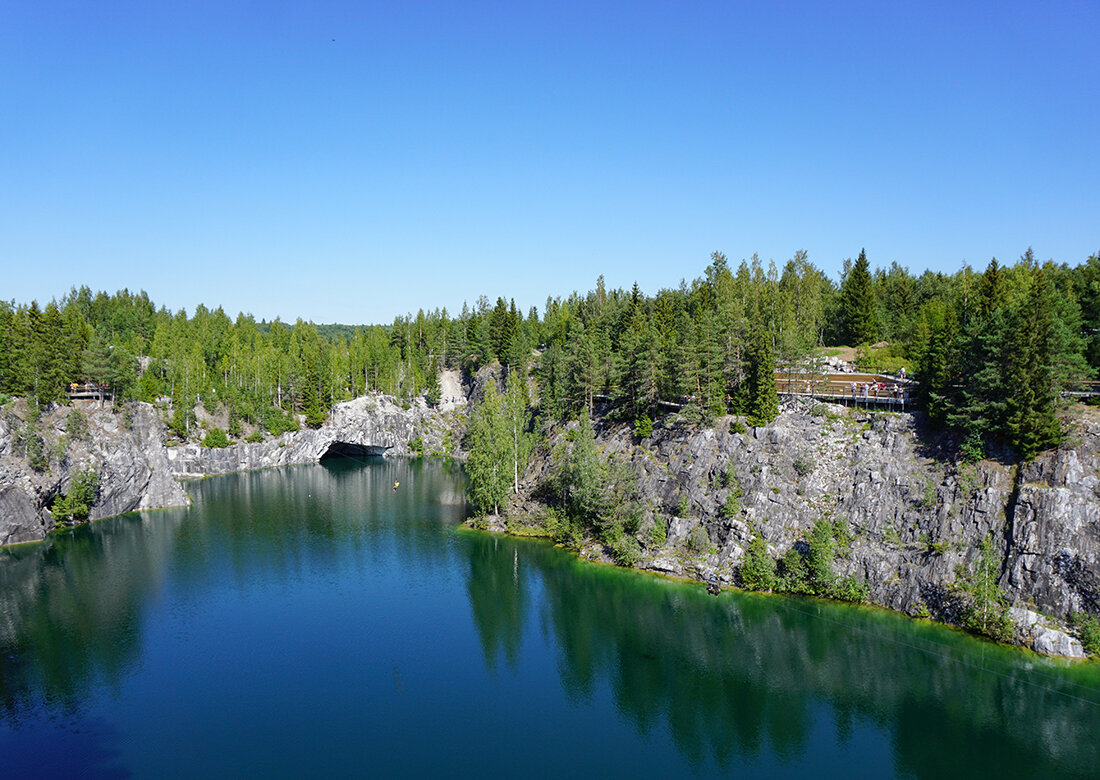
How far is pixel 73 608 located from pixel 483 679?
3876 cm

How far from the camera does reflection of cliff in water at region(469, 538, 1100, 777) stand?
135 ft

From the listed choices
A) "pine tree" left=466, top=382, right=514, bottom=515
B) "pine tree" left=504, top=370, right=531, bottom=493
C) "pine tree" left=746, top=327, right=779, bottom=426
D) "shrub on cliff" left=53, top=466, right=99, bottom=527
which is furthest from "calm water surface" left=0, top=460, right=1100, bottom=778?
"pine tree" left=746, top=327, right=779, bottom=426

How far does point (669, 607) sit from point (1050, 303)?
3966cm

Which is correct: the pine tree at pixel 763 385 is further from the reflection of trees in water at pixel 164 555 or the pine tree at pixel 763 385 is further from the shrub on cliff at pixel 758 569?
the reflection of trees in water at pixel 164 555

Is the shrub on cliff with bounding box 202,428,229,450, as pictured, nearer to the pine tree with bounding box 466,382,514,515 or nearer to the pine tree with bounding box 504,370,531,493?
the pine tree with bounding box 504,370,531,493

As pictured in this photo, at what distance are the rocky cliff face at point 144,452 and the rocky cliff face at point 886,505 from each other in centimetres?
6634

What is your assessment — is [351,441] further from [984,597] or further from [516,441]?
[984,597]

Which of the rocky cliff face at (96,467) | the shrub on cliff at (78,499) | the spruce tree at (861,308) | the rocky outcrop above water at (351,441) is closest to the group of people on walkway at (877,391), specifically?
the spruce tree at (861,308)

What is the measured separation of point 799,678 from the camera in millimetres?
49031

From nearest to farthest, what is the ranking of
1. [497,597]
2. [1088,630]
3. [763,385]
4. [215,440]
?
[1088,630]
[497,597]
[763,385]
[215,440]

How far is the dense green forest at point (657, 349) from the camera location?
5791 cm

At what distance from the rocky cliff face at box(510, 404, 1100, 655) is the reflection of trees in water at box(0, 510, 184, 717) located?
46.0 metres

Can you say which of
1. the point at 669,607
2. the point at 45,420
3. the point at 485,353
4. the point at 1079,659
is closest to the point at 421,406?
the point at 485,353

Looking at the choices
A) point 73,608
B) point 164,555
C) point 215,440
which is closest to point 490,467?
point 164,555
